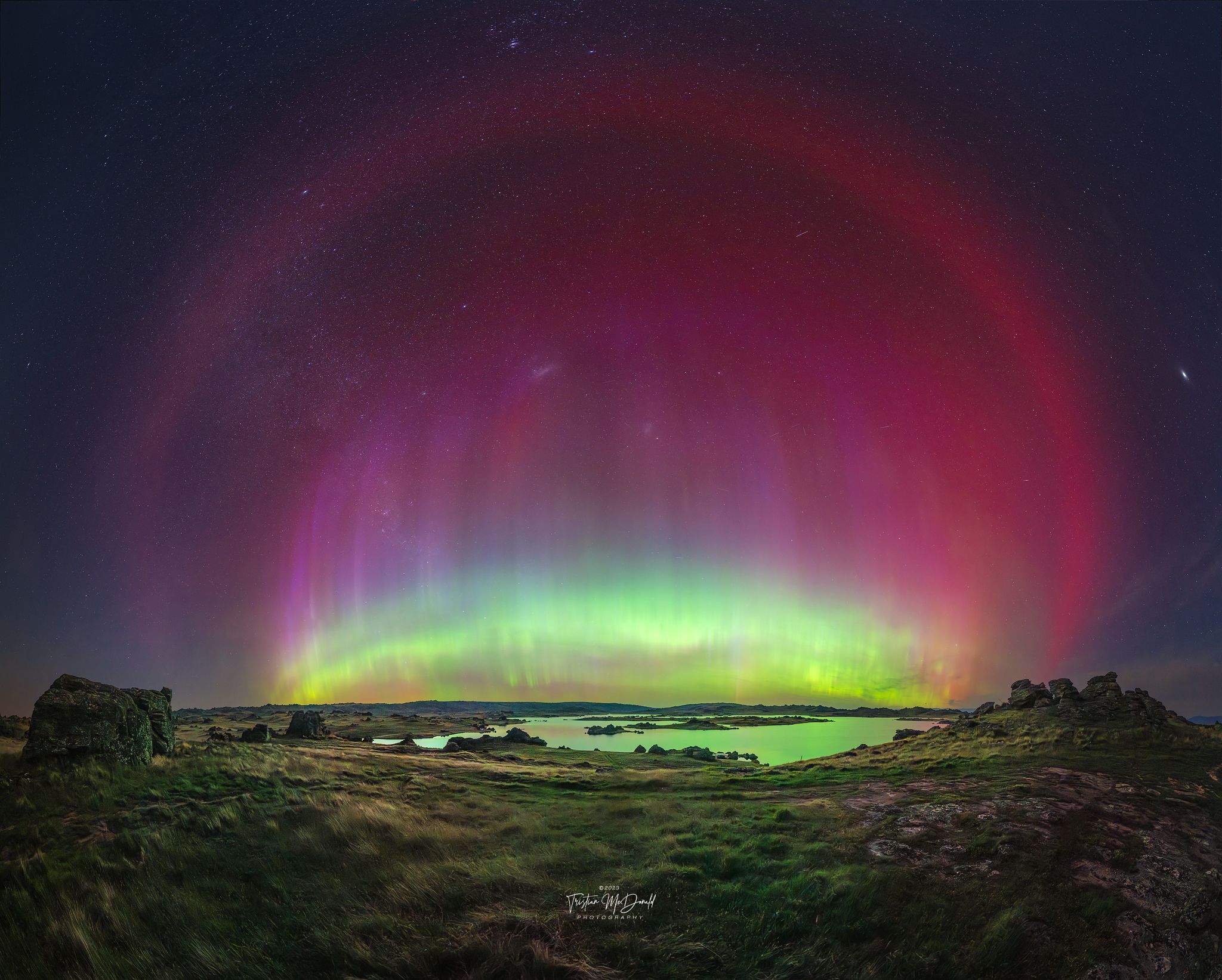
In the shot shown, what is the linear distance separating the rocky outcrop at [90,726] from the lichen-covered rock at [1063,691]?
5211cm

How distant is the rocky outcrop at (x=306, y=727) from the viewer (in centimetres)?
4712

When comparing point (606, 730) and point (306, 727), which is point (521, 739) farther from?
point (606, 730)

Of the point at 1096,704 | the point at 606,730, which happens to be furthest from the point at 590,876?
the point at 606,730

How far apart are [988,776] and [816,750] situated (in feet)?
129

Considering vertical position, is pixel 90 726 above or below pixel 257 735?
above

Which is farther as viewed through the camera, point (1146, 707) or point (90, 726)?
point (1146, 707)

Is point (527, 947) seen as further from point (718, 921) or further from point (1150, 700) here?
point (1150, 700)

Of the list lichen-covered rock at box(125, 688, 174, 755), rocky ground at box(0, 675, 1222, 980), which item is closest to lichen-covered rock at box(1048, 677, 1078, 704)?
rocky ground at box(0, 675, 1222, 980)

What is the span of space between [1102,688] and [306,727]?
6031cm

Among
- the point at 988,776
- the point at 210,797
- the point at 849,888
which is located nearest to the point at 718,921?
the point at 849,888

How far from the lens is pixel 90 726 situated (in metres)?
18.0

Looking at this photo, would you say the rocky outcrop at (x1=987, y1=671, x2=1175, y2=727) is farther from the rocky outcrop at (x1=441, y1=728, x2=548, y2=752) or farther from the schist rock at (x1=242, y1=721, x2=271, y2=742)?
the schist rock at (x1=242, y1=721, x2=271, y2=742)

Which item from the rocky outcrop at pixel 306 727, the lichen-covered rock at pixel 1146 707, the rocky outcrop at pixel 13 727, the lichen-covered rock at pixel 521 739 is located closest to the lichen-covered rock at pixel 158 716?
the rocky outcrop at pixel 13 727

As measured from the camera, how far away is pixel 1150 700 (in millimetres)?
37719
